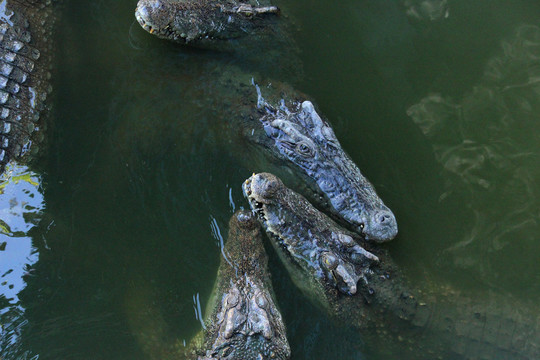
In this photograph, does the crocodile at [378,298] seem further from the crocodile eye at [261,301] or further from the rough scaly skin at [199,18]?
the rough scaly skin at [199,18]

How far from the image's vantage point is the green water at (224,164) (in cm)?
423

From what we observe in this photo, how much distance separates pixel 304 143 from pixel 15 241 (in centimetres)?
272

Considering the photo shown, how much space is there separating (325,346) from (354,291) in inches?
21.9

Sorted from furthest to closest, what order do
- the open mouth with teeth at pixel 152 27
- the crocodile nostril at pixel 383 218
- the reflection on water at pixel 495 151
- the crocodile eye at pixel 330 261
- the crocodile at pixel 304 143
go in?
the open mouth with teeth at pixel 152 27 < the reflection on water at pixel 495 151 < the crocodile at pixel 304 143 < the crocodile nostril at pixel 383 218 < the crocodile eye at pixel 330 261

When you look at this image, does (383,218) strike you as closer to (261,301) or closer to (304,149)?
(304,149)

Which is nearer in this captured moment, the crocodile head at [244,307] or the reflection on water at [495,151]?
the crocodile head at [244,307]

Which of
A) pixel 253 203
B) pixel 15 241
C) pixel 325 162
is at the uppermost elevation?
pixel 325 162

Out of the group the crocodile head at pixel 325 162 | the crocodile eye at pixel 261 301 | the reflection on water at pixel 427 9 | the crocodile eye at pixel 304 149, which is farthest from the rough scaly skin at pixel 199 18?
the crocodile eye at pixel 261 301

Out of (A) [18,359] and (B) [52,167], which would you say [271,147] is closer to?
(B) [52,167]

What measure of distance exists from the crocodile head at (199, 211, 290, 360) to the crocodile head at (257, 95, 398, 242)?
0.81 metres

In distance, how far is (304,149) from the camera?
469 centimetres

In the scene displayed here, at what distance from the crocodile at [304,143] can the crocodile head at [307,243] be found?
0.32 m

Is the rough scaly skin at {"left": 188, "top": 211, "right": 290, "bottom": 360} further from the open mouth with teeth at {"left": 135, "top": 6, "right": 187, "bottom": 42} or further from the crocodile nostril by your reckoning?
the open mouth with teeth at {"left": 135, "top": 6, "right": 187, "bottom": 42}

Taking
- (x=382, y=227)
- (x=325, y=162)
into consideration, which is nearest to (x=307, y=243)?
(x=382, y=227)
